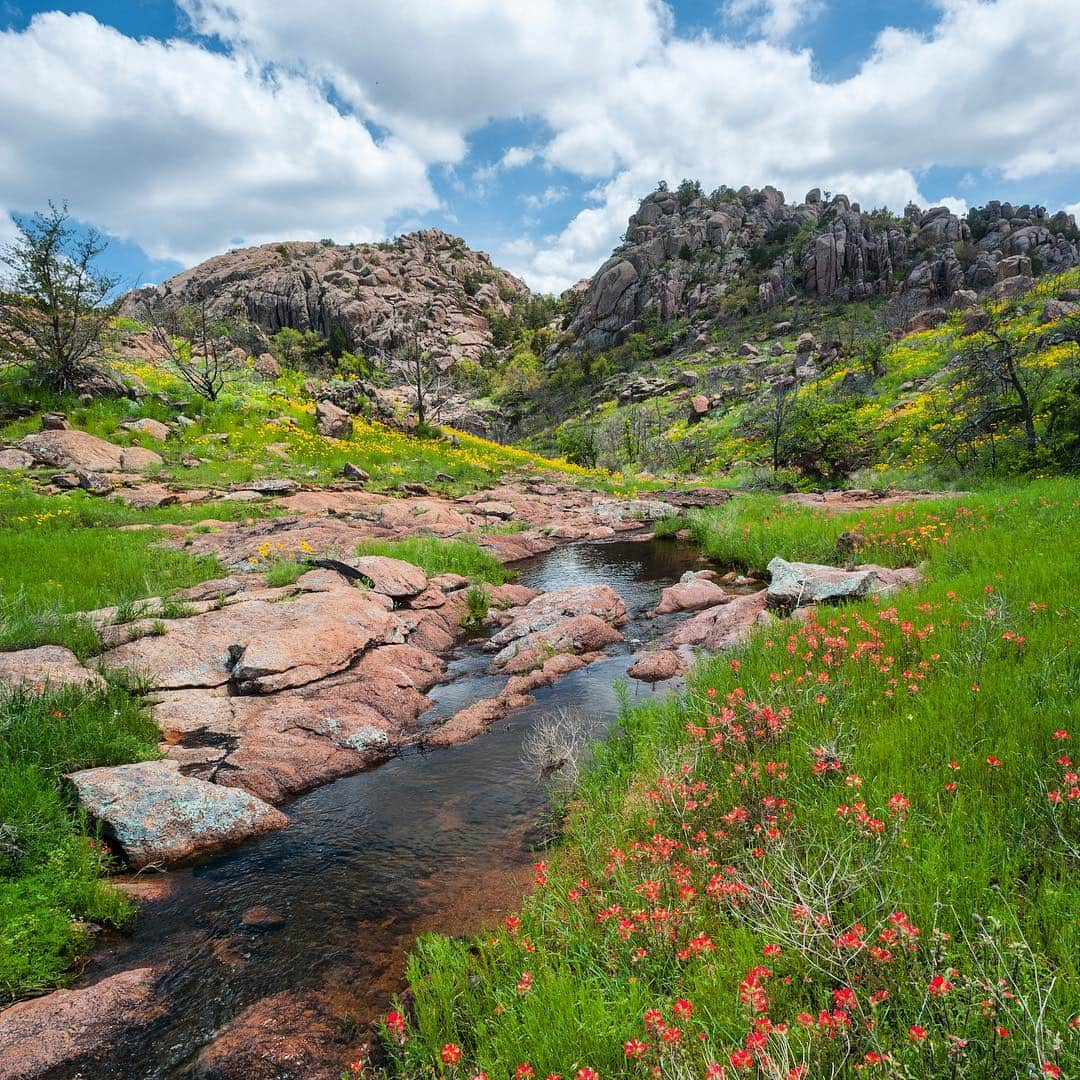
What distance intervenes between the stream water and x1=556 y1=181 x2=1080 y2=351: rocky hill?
74464 mm

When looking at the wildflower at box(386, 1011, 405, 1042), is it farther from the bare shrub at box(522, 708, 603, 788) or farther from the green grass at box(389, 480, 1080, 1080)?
the bare shrub at box(522, 708, 603, 788)

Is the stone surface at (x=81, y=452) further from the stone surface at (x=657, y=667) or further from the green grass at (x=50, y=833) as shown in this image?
the stone surface at (x=657, y=667)

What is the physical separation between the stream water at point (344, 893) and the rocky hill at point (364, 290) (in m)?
100

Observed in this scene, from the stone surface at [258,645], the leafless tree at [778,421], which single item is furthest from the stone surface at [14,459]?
the leafless tree at [778,421]

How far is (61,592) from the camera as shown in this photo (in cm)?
895

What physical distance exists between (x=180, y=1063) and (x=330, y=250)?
543 ft

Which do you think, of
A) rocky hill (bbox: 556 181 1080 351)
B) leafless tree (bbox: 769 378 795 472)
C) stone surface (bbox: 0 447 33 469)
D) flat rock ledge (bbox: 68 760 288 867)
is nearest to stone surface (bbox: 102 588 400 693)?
flat rock ledge (bbox: 68 760 288 867)

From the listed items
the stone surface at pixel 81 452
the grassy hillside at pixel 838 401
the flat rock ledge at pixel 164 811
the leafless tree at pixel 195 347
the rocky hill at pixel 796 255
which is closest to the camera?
the flat rock ledge at pixel 164 811

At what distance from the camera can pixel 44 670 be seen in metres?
6.20

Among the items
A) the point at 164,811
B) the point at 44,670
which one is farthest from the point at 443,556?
the point at 164,811

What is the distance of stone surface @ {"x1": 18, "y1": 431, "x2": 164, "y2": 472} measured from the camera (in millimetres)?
16906

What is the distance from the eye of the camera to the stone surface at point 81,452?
55.5 ft

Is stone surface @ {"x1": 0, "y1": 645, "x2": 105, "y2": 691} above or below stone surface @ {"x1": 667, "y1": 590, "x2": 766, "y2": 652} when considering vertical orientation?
above

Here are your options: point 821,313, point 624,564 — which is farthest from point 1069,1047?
point 821,313
